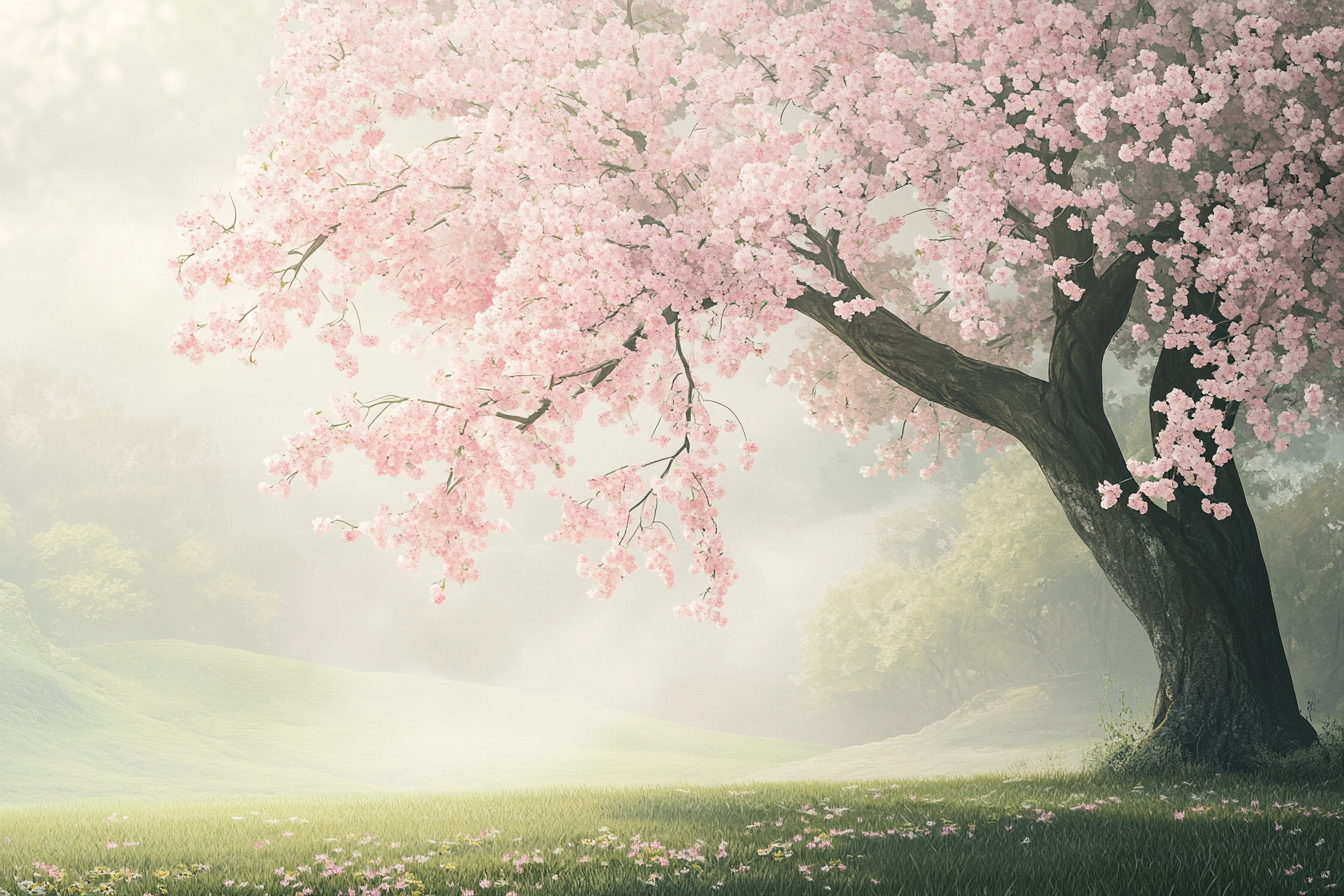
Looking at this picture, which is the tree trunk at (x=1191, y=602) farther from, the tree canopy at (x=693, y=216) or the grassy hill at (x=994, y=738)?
the grassy hill at (x=994, y=738)

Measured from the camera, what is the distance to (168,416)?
53812 millimetres

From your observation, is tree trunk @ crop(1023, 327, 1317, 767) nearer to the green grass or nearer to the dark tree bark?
the dark tree bark

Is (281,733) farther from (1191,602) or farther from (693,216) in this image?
(1191,602)

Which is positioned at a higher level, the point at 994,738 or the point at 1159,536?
the point at 1159,536

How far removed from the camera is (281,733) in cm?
3612

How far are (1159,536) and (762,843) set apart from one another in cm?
680

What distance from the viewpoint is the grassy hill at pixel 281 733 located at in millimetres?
29464

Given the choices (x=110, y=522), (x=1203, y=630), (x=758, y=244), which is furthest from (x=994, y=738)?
(x=110, y=522)

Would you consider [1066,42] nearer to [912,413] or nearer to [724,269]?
[724,269]

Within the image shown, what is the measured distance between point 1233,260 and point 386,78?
9.88 m

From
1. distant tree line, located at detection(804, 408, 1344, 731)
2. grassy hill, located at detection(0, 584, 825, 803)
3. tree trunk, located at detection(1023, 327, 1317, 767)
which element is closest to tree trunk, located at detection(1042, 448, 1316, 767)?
tree trunk, located at detection(1023, 327, 1317, 767)

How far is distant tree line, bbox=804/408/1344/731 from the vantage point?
33.1m

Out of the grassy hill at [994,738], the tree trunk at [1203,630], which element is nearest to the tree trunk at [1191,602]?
the tree trunk at [1203,630]

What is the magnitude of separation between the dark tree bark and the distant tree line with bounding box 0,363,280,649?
46.6 meters
